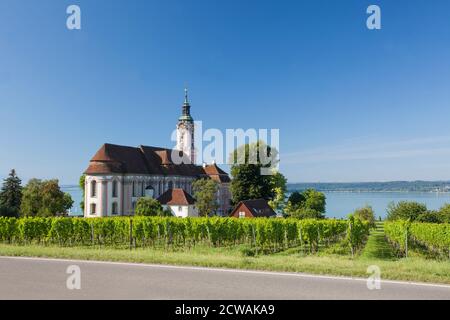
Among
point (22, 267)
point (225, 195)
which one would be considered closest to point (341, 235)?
point (22, 267)

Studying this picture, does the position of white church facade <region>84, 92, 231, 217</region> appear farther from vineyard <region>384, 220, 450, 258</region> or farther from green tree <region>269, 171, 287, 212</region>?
vineyard <region>384, 220, 450, 258</region>

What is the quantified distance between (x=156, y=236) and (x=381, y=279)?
21739 millimetres

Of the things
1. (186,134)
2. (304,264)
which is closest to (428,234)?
(304,264)

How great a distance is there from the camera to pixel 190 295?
1095 centimetres

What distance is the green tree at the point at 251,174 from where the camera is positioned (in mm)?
64688

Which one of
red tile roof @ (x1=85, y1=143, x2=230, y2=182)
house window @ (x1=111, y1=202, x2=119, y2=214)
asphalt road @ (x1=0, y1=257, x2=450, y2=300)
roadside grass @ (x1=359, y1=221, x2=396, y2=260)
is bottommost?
roadside grass @ (x1=359, y1=221, x2=396, y2=260)

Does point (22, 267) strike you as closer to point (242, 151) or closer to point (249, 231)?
point (249, 231)

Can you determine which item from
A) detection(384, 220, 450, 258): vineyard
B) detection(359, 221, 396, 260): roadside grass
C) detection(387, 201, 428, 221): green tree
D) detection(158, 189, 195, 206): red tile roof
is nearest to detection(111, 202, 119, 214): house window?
detection(158, 189, 195, 206): red tile roof

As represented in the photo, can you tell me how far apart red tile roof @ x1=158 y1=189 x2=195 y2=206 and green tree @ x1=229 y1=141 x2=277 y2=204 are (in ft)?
25.1

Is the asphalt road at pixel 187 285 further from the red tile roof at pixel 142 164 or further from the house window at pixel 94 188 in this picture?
the red tile roof at pixel 142 164

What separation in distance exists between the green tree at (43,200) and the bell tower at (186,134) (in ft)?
92.8

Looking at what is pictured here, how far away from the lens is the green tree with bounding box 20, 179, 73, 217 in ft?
196

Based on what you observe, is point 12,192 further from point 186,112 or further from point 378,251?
point 378,251

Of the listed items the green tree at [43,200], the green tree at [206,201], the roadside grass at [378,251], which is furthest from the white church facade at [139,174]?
the roadside grass at [378,251]
